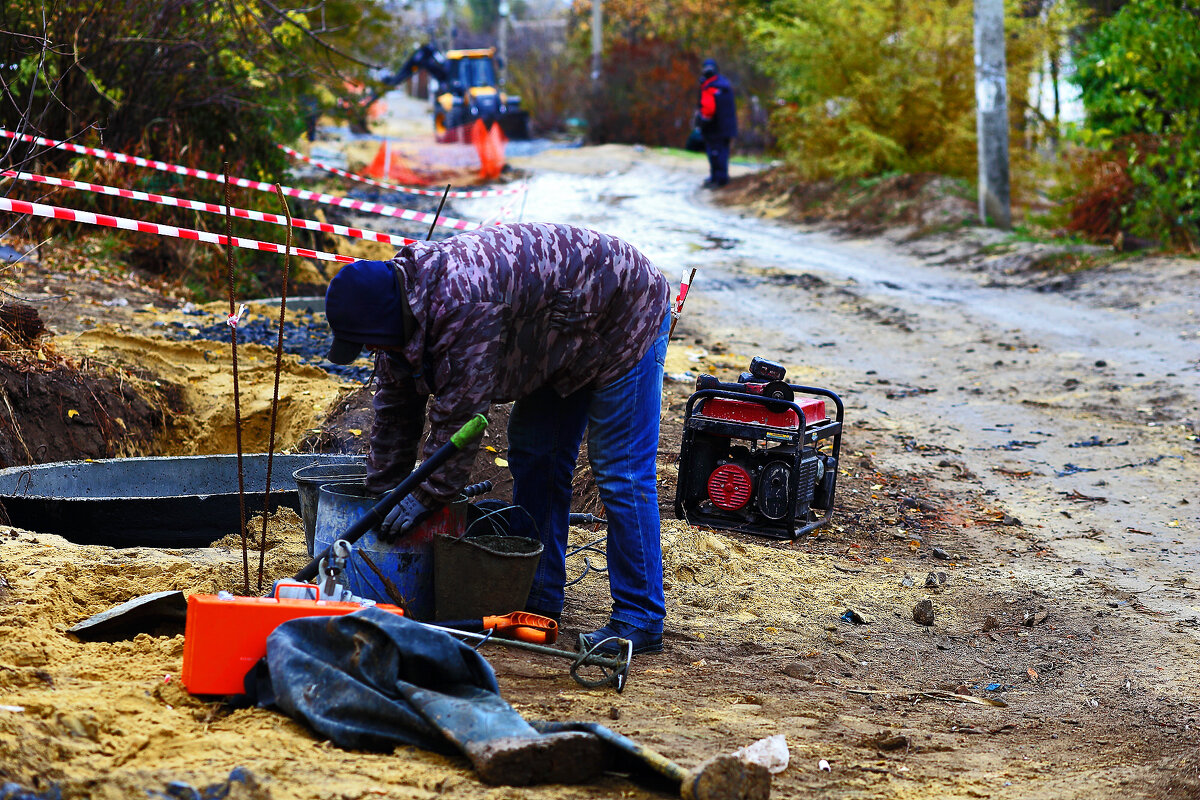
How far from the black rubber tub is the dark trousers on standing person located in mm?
16612

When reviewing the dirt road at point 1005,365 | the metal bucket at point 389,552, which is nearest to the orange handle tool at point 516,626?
the metal bucket at point 389,552

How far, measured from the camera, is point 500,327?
340cm

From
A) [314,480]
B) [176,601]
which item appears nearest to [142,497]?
[314,480]

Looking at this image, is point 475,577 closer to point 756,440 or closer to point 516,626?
point 516,626

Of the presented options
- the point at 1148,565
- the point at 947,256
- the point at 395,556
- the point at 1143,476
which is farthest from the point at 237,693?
the point at 947,256

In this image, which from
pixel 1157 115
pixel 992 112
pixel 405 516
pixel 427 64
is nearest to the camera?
pixel 405 516

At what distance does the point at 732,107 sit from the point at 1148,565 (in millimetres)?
16329

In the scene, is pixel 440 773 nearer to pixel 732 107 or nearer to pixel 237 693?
pixel 237 693

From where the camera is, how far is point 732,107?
20.6 meters

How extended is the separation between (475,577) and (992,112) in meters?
A: 14.0

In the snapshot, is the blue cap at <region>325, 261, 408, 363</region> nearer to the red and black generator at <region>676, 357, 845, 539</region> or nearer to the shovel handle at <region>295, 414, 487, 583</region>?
the shovel handle at <region>295, 414, 487, 583</region>

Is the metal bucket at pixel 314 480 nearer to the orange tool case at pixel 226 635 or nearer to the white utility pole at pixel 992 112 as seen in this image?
the orange tool case at pixel 226 635

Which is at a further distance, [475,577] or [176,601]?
[475,577]

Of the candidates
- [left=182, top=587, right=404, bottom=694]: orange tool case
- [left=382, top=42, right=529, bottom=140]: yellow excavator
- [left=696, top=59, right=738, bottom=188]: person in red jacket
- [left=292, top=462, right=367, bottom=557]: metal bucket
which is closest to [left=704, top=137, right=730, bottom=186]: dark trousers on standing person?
[left=696, top=59, right=738, bottom=188]: person in red jacket
